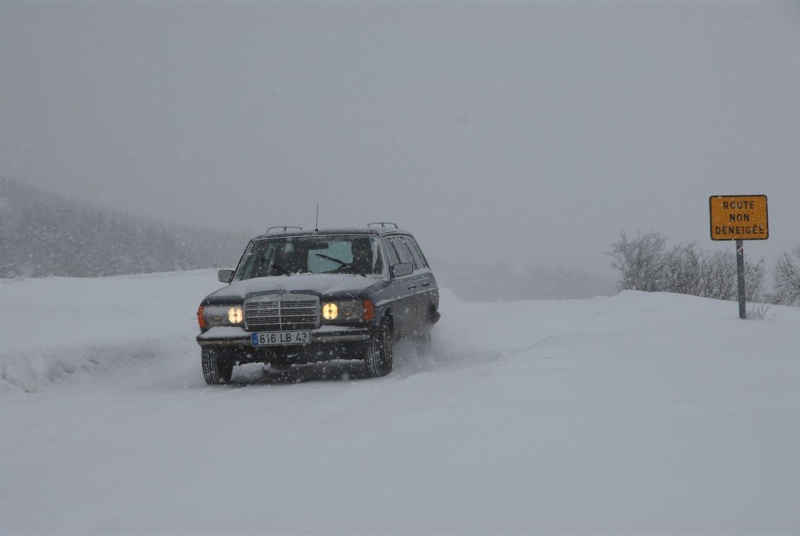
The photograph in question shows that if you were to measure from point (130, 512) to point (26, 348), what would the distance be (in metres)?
6.67

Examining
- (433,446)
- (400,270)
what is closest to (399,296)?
(400,270)

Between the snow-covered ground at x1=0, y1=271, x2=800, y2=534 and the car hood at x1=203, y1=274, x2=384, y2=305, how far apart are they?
3.26 ft

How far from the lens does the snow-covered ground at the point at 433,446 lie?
321 cm

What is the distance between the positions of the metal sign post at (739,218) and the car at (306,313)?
710 cm

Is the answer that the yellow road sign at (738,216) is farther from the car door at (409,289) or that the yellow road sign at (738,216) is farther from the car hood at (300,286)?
the car hood at (300,286)

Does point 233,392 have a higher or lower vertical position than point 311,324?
lower

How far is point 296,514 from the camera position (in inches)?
127

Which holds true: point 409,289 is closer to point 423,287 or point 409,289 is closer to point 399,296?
point 399,296

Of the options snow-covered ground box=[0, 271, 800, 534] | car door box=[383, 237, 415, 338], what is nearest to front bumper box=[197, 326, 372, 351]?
snow-covered ground box=[0, 271, 800, 534]

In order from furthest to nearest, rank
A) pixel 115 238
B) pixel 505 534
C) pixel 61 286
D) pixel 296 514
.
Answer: pixel 115 238
pixel 61 286
pixel 296 514
pixel 505 534

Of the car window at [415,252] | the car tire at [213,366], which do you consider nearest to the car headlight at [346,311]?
the car tire at [213,366]

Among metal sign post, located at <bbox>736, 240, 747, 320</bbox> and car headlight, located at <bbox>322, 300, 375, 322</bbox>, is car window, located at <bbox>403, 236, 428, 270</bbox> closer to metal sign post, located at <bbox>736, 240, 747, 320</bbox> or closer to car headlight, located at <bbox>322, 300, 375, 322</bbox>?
car headlight, located at <bbox>322, 300, 375, 322</bbox>

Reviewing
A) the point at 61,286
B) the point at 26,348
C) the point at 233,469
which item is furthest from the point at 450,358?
the point at 61,286

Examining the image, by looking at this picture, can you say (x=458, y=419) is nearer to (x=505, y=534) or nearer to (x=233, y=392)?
(x=505, y=534)
